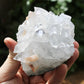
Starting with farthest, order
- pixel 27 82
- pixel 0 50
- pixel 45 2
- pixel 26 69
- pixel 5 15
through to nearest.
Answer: pixel 5 15
pixel 0 50
pixel 45 2
pixel 27 82
pixel 26 69

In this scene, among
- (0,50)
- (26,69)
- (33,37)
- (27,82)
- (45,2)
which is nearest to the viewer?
(33,37)

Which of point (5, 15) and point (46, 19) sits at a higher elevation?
point (46, 19)

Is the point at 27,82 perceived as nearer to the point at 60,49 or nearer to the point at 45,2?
the point at 60,49

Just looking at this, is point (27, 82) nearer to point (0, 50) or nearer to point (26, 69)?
point (26, 69)

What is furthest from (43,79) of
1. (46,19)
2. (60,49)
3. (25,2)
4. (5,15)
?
(5,15)

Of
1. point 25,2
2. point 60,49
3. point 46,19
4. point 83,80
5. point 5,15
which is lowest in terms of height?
point 83,80

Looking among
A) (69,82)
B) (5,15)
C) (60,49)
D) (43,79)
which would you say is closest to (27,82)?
(43,79)

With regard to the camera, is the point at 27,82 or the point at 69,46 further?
the point at 27,82
